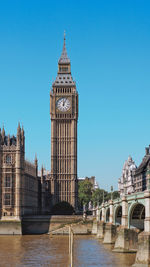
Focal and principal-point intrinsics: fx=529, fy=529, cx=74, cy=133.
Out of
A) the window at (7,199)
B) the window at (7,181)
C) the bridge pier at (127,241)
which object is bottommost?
the bridge pier at (127,241)

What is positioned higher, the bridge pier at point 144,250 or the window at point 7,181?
the window at point 7,181

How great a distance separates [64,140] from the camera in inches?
5586

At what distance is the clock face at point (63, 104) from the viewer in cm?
14325

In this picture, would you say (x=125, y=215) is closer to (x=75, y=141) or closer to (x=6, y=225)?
(x=6, y=225)

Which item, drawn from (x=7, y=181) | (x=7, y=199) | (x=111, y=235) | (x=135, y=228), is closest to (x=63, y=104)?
(x=7, y=181)

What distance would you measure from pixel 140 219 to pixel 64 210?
66849mm

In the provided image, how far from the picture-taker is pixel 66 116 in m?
143

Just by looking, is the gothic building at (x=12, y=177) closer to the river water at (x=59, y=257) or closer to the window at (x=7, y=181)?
the window at (x=7, y=181)

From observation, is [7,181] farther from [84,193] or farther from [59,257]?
[84,193]

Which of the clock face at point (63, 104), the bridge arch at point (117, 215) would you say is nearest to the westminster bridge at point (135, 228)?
the bridge arch at point (117, 215)

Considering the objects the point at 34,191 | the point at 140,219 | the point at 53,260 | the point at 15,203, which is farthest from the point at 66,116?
the point at 53,260

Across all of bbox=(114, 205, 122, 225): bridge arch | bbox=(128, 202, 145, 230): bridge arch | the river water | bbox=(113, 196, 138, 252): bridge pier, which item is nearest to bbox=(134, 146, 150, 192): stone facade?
bbox=(114, 205, 122, 225): bridge arch

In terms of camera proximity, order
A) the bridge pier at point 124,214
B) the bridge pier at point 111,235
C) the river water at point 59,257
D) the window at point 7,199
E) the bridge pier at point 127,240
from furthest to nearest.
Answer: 1. the window at point 7,199
2. the bridge pier at point 111,235
3. the bridge pier at point 124,214
4. the bridge pier at point 127,240
5. the river water at point 59,257

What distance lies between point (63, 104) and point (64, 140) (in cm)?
996
